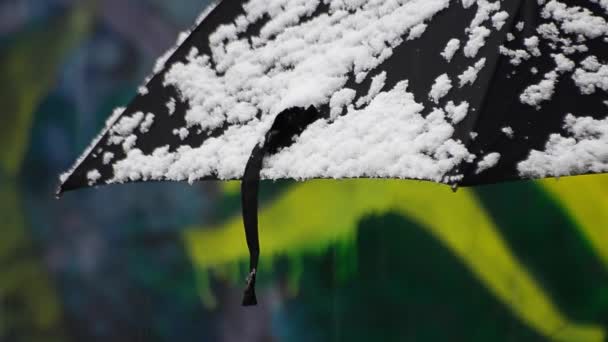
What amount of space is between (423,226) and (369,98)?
3.90ft

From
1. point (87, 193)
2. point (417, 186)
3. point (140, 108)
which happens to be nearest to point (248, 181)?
point (140, 108)

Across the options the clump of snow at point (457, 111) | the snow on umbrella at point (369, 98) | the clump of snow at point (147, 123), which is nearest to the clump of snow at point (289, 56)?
the snow on umbrella at point (369, 98)

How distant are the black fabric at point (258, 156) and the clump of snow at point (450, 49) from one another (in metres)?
0.33

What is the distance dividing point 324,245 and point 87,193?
1.60m

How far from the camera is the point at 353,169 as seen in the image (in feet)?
5.42

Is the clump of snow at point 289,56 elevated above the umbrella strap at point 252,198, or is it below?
above

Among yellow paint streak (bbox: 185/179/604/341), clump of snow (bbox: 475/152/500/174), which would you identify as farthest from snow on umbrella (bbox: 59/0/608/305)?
yellow paint streak (bbox: 185/179/604/341)

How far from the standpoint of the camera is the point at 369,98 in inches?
69.9

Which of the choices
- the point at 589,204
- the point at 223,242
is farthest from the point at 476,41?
the point at 223,242

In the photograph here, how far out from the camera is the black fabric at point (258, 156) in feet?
5.99

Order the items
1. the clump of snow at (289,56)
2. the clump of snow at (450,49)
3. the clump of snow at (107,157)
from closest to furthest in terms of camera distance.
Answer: the clump of snow at (450,49)
the clump of snow at (289,56)
the clump of snow at (107,157)

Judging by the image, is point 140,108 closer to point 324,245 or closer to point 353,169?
point 353,169

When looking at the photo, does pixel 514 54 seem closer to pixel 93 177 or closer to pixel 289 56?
pixel 289 56

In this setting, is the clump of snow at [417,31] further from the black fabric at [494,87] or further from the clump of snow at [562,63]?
the clump of snow at [562,63]
